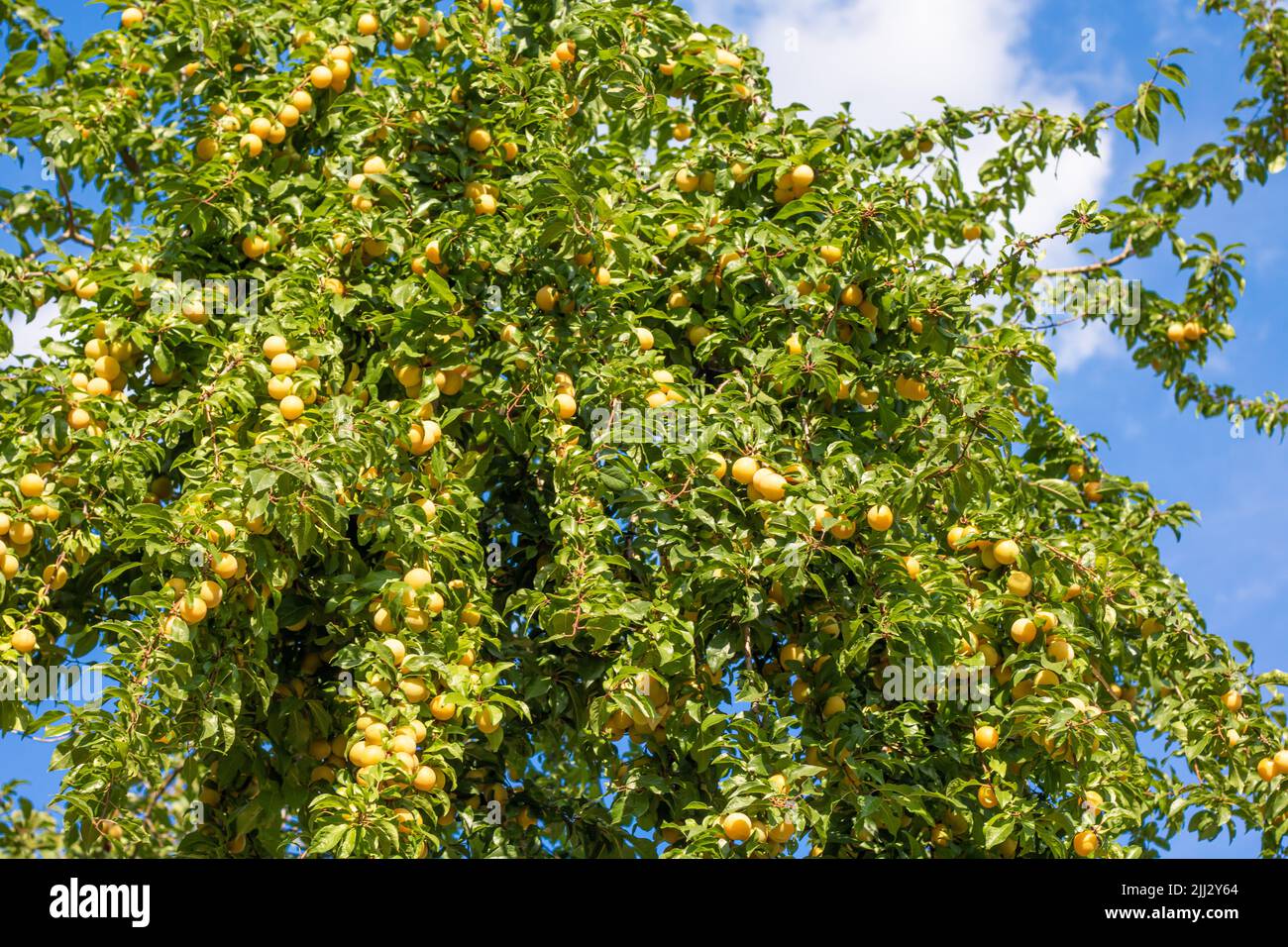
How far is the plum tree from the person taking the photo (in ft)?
11.7

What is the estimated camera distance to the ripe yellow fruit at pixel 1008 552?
13.1 ft

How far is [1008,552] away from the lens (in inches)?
157

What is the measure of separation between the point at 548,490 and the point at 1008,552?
1.50 metres

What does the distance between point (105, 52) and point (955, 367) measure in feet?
12.7

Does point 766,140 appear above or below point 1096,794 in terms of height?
above

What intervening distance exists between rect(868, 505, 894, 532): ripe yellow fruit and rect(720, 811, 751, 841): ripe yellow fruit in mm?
893

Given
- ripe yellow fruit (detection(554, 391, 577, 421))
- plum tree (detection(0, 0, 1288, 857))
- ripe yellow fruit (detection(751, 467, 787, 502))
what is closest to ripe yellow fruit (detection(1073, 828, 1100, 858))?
plum tree (detection(0, 0, 1288, 857))

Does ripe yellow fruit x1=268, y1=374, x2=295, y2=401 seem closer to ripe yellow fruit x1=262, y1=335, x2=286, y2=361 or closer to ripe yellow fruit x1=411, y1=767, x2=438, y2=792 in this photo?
ripe yellow fruit x1=262, y1=335, x2=286, y2=361

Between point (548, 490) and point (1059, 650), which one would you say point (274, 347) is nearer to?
point (548, 490)

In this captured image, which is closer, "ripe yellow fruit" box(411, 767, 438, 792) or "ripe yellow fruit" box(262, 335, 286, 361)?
"ripe yellow fruit" box(411, 767, 438, 792)

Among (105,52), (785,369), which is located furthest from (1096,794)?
(105,52)

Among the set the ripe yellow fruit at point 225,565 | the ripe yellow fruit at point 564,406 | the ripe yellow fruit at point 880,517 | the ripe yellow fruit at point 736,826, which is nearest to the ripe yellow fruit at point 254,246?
the ripe yellow fruit at point 564,406
